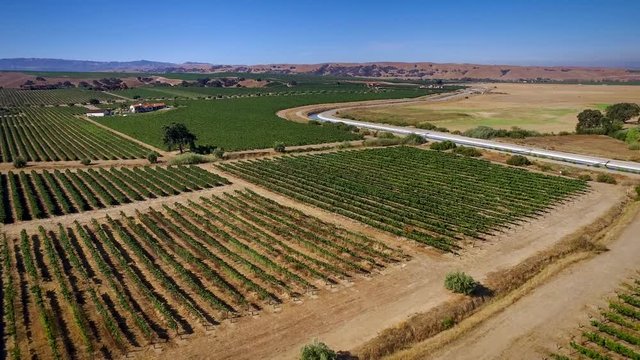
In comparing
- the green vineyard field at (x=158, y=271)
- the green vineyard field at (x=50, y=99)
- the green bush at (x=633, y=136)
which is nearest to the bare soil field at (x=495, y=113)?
the green bush at (x=633, y=136)

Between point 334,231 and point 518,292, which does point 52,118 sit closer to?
point 334,231

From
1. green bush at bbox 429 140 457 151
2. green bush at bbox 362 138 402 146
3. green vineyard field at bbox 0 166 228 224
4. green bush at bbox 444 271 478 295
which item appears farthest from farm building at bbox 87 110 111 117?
green bush at bbox 444 271 478 295

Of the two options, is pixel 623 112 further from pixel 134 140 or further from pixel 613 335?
pixel 134 140

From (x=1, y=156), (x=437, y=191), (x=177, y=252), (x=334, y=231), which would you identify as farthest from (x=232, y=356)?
(x=1, y=156)

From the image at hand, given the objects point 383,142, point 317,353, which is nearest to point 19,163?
point 383,142

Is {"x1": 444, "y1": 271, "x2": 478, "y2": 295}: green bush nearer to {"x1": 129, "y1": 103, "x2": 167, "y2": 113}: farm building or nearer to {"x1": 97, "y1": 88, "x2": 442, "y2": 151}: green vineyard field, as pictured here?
{"x1": 97, "y1": 88, "x2": 442, "y2": 151}: green vineyard field

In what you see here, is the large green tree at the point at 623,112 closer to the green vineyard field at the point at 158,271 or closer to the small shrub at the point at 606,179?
the small shrub at the point at 606,179
